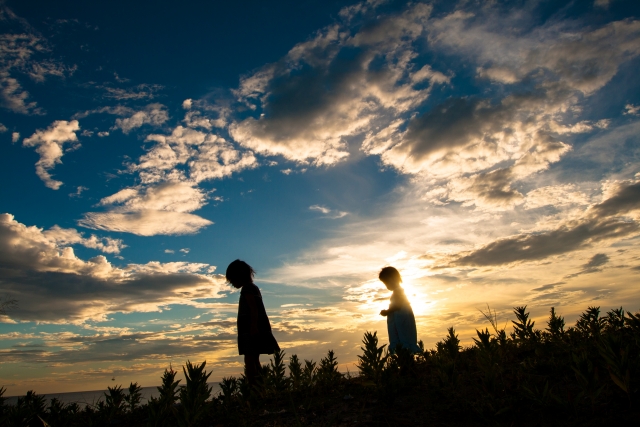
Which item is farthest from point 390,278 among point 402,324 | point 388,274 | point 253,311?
point 253,311

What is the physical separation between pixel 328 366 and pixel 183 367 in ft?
11.3

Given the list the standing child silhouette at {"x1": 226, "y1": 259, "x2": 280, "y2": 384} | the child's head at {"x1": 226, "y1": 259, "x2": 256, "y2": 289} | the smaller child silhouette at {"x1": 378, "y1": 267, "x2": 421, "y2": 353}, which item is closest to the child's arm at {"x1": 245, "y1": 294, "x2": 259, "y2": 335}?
the standing child silhouette at {"x1": 226, "y1": 259, "x2": 280, "y2": 384}

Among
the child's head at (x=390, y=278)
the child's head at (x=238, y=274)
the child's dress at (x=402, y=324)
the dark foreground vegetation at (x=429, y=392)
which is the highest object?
the child's head at (x=238, y=274)

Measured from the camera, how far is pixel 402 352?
6410mm

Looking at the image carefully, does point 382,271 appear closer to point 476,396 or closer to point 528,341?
point 528,341

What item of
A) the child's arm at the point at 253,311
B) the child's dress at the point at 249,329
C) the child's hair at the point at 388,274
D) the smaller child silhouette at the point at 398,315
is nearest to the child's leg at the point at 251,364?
the child's dress at the point at 249,329

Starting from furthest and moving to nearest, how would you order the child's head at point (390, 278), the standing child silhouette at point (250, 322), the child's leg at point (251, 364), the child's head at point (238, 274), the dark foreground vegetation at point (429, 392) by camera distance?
the child's head at point (390, 278)
the child's head at point (238, 274)
the standing child silhouette at point (250, 322)
the child's leg at point (251, 364)
the dark foreground vegetation at point (429, 392)

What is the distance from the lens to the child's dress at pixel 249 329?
7695 millimetres

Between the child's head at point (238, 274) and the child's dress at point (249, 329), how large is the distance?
144 millimetres

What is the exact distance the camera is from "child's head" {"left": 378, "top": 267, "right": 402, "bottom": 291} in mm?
8500

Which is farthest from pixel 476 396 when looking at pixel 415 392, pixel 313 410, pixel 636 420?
pixel 313 410

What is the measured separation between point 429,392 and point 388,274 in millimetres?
3620

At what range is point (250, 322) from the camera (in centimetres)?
790

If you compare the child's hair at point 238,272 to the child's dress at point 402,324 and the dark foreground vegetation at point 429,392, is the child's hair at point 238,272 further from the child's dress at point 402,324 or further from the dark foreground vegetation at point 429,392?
the child's dress at point 402,324
